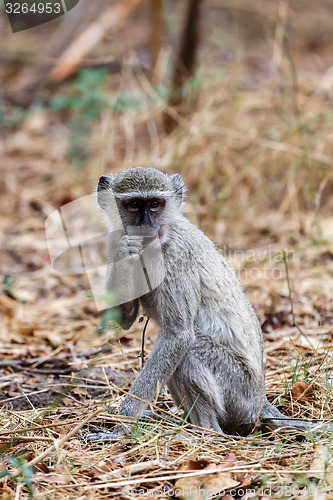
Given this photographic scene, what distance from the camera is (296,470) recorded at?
3.45 m

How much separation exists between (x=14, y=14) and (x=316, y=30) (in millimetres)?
10159

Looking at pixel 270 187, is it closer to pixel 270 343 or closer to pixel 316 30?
pixel 270 343

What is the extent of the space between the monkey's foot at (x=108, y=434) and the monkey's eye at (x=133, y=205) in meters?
1.52

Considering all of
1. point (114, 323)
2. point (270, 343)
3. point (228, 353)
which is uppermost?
point (114, 323)

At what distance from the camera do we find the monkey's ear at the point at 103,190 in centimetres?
487

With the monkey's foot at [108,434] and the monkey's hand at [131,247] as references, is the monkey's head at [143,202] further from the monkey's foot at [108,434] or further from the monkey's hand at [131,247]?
the monkey's foot at [108,434]

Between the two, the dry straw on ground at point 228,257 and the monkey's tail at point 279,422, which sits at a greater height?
the dry straw on ground at point 228,257

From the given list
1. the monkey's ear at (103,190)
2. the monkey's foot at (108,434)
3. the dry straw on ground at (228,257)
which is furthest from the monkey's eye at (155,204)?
the monkey's foot at (108,434)

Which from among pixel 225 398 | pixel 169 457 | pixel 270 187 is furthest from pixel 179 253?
pixel 270 187

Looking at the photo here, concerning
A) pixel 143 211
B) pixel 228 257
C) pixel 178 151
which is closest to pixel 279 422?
pixel 143 211

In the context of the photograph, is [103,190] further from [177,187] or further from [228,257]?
[228,257]

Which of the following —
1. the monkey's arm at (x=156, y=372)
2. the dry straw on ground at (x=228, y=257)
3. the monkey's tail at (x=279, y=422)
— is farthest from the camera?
the monkey's arm at (x=156, y=372)

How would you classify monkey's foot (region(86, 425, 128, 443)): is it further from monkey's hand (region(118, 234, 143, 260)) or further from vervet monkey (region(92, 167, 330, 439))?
monkey's hand (region(118, 234, 143, 260))

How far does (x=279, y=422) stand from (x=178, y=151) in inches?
220
